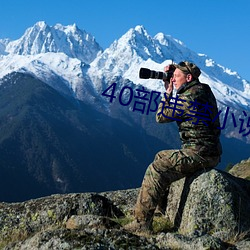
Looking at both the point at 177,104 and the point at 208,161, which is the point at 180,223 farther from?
the point at 177,104

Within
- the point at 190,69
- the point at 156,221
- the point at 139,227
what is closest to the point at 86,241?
the point at 139,227

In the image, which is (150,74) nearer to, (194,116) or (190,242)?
(194,116)

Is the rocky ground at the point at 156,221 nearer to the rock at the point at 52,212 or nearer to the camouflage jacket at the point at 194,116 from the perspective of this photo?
→ the rock at the point at 52,212

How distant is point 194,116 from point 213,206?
6.61ft

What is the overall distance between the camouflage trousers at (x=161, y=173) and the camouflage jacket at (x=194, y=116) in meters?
0.25

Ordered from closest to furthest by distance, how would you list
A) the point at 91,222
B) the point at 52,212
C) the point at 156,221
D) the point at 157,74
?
the point at 91,222
the point at 157,74
the point at 156,221
the point at 52,212

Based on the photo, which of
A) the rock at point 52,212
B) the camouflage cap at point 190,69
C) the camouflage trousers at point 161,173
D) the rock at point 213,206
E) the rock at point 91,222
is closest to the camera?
the rock at point 91,222

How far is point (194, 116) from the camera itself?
10.8 meters

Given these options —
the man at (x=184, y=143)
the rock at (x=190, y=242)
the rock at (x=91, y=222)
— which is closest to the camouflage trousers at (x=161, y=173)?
the man at (x=184, y=143)

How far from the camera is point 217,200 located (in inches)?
400

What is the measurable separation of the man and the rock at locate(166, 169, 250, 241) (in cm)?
44

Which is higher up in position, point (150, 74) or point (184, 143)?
point (150, 74)

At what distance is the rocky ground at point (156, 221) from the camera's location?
747 centimetres

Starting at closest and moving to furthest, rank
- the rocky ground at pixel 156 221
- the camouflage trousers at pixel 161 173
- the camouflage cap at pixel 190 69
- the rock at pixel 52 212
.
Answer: the rocky ground at pixel 156 221 → the camouflage trousers at pixel 161 173 → the camouflage cap at pixel 190 69 → the rock at pixel 52 212
